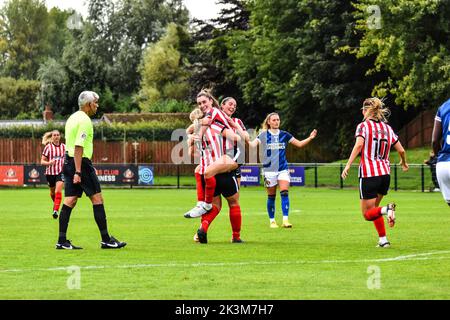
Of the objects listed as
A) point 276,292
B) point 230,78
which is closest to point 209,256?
point 276,292

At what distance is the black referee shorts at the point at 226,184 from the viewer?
17.2m

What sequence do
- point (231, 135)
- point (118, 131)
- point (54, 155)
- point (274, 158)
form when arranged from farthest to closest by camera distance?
1. point (118, 131)
2. point (54, 155)
3. point (274, 158)
4. point (231, 135)

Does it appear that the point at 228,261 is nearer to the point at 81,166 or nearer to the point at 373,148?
the point at 81,166

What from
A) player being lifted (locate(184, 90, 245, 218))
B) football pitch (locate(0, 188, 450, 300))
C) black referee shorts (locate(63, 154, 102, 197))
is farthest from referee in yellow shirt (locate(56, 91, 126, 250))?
player being lifted (locate(184, 90, 245, 218))

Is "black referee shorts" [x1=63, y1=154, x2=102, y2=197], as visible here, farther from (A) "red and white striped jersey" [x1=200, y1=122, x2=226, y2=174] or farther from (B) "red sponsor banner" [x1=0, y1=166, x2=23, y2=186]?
(B) "red sponsor banner" [x1=0, y1=166, x2=23, y2=186]

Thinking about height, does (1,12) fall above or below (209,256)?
above

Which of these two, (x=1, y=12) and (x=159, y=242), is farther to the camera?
(x=1, y=12)

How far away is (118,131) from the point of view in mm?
72500

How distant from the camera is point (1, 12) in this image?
12706 centimetres

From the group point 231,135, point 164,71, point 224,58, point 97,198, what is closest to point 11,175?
point 224,58

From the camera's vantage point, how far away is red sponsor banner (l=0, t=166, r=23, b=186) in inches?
2082

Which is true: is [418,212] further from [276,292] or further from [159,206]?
[276,292]

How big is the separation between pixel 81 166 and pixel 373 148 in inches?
160

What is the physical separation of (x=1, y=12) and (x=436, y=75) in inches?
3273
